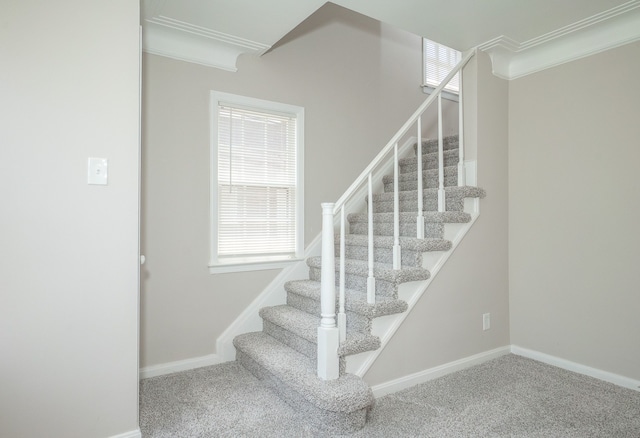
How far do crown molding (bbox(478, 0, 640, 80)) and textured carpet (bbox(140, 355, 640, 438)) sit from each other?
2231mm

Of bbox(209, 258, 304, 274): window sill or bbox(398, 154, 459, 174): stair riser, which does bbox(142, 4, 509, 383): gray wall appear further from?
bbox(398, 154, 459, 174): stair riser

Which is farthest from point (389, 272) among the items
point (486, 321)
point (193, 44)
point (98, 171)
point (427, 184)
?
point (193, 44)

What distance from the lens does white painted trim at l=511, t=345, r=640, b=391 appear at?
96.5 inches

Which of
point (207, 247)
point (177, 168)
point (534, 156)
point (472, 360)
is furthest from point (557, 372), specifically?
point (177, 168)

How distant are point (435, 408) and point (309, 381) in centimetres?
73

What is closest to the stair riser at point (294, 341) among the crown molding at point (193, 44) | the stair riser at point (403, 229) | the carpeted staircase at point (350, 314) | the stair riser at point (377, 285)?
the carpeted staircase at point (350, 314)

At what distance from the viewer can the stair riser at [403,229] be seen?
8.68ft

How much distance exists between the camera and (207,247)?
2.77 m

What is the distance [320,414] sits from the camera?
6.30ft

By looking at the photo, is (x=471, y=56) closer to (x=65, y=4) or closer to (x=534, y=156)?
(x=534, y=156)

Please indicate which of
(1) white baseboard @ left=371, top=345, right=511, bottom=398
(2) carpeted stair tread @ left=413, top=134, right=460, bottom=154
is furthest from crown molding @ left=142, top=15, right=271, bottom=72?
(1) white baseboard @ left=371, top=345, right=511, bottom=398

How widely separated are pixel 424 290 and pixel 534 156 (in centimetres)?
144

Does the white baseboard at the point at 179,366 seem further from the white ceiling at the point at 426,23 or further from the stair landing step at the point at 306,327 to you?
the white ceiling at the point at 426,23

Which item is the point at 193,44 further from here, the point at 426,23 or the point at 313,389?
the point at 313,389
